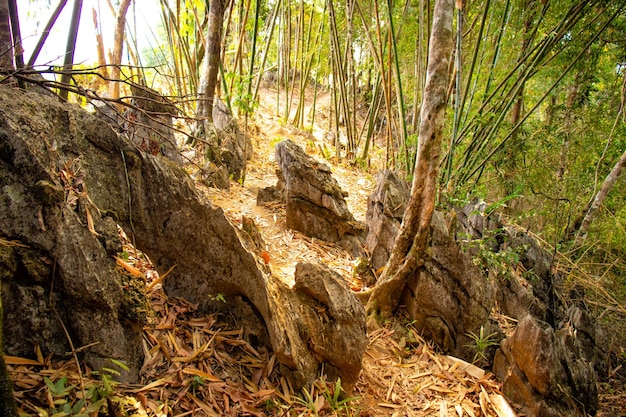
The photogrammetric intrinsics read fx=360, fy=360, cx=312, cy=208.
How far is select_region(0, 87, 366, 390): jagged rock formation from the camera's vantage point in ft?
3.44

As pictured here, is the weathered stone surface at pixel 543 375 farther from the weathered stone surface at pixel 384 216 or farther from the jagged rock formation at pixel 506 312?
the weathered stone surface at pixel 384 216

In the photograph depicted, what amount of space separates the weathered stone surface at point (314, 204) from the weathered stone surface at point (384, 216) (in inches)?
8.8

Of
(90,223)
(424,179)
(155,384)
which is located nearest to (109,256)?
(90,223)

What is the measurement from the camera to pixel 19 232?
41.1 inches

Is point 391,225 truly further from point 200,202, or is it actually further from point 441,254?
point 200,202

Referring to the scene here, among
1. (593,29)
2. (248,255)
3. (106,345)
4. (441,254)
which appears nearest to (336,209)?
(441,254)

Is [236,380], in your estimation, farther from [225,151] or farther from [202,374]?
[225,151]

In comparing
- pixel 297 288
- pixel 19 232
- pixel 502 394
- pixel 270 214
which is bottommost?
pixel 502 394

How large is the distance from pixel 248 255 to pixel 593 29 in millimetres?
4126

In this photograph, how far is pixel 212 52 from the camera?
3.96 meters

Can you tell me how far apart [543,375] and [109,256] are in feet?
7.84

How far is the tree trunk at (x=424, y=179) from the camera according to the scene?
2.29 m

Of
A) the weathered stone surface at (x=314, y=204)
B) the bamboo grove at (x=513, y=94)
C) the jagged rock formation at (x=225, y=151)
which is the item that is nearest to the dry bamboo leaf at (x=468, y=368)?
the weathered stone surface at (x=314, y=204)

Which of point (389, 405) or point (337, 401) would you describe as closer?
point (337, 401)
